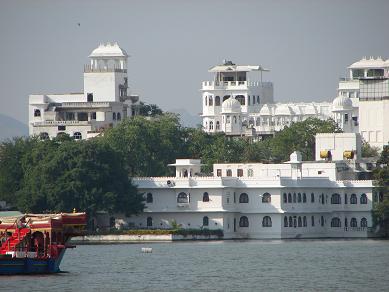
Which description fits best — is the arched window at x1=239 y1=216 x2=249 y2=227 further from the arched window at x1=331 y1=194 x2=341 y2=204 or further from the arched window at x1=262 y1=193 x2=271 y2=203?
the arched window at x1=331 y1=194 x2=341 y2=204

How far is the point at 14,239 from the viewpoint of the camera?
10131 cm

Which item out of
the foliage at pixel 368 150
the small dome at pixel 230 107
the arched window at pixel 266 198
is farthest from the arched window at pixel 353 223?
the small dome at pixel 230 107

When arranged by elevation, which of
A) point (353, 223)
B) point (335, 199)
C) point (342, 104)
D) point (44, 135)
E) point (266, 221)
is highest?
point (342, 104)

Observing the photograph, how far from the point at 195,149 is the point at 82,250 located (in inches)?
1737

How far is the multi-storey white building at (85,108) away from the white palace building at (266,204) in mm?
41967

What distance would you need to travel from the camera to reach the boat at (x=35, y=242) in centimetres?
9931

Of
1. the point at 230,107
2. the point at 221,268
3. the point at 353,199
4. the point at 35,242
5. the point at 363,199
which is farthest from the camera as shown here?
the point at 230,107

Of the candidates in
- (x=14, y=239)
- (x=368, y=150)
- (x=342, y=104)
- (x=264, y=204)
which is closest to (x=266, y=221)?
(x=264, y=204)

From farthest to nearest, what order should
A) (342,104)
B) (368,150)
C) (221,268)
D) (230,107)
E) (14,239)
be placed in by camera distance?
(342,104)
(230,107)
(368,150)
(221,268)
(14,239)

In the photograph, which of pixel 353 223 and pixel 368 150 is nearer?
pixel 353 223

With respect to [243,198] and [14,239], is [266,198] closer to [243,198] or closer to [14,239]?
[243,198]

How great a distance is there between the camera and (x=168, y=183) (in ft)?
480

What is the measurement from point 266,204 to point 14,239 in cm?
4679

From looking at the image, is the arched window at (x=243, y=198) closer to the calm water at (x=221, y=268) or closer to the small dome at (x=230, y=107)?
the calm water at (x=221, y=268)
